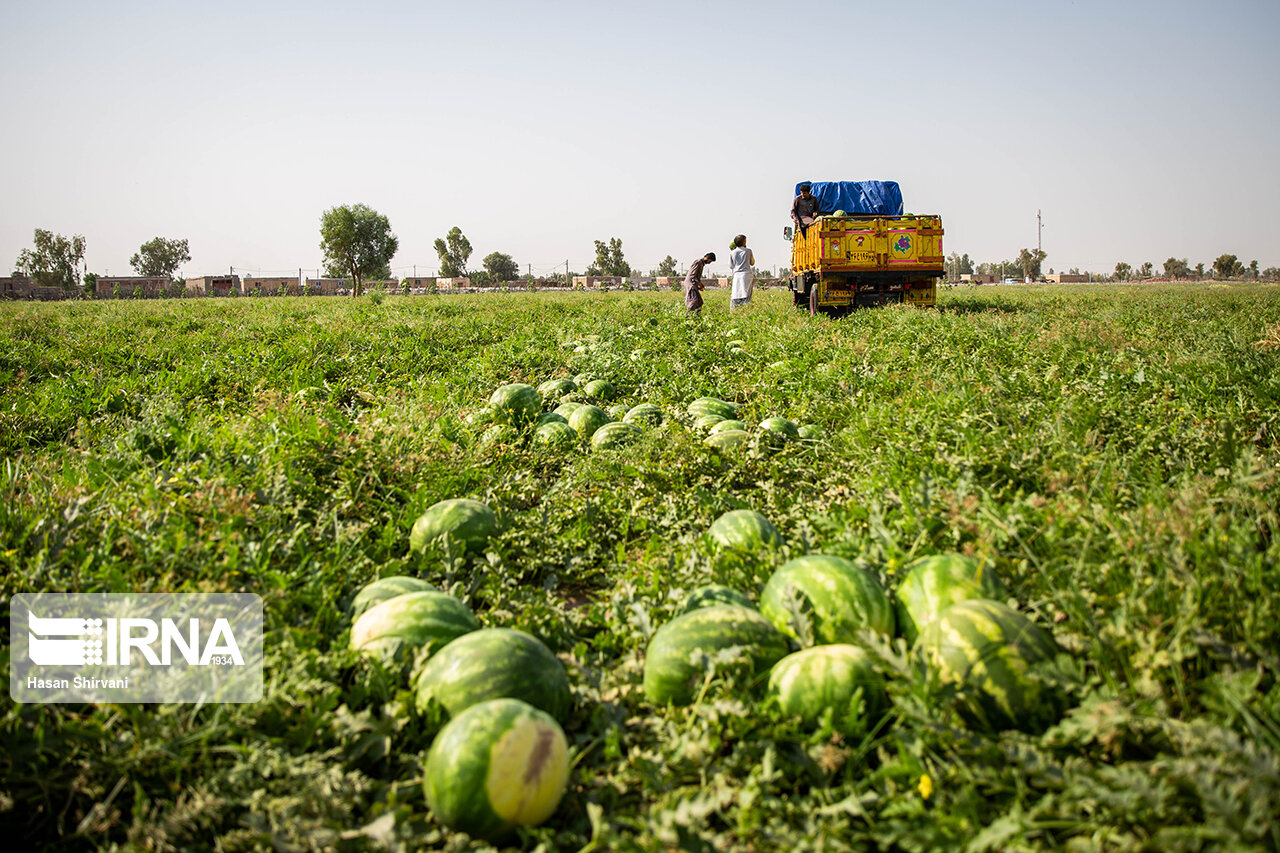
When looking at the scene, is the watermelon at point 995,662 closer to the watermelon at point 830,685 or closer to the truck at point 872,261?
the watermelon at point 830,685

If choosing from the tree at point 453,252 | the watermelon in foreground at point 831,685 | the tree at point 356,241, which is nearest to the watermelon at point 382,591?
the watermelon in foreground at point 831,685

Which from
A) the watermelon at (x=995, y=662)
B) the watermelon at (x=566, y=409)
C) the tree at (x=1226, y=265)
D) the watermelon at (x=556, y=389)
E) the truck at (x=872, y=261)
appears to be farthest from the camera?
the tree at (x=1226, y=265)

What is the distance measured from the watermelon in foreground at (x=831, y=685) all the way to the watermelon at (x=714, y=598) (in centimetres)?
38

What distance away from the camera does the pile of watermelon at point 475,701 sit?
1672mm

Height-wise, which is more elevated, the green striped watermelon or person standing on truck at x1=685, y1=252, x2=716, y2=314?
person standing on truck at x1=685, y1=252, x2=716, y2=314

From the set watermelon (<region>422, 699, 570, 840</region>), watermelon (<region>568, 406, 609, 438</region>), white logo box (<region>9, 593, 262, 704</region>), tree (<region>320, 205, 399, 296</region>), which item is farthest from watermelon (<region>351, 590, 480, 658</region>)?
tree (<region>320, 205, 399, 296</region>)

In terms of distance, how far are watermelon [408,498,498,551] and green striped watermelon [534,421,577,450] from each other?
1.44 meters

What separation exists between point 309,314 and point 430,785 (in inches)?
553

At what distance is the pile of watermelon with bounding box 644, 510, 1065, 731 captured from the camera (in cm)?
180

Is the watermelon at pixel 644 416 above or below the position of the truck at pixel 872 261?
below

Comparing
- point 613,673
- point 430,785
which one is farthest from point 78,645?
point 613,673

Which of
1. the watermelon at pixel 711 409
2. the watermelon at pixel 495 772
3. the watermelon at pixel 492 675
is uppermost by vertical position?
the watermelon at pixel 711 409

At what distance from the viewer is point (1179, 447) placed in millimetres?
3400

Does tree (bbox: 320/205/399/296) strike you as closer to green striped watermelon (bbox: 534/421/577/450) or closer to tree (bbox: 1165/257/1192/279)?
green striped watermelon (bbox: 534/421/577/450)
